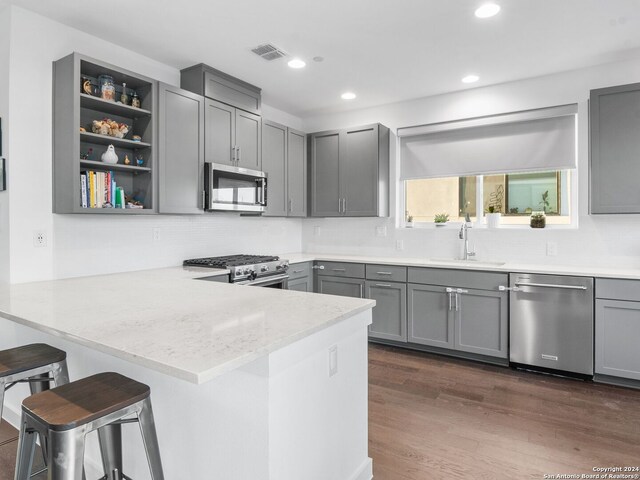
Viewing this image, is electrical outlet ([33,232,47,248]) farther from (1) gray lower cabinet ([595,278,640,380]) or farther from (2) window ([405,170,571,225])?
(1) gray lower cabinet ([595,278,640,380])

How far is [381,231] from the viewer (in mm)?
4492

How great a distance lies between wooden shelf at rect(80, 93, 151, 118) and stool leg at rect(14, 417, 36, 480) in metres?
2.07

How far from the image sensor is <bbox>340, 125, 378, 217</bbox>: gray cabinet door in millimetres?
4188

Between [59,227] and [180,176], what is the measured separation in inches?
36.1

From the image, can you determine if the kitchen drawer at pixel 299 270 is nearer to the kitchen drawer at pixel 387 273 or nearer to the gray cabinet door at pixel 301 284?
the gray cabinet door at pixel 301 284

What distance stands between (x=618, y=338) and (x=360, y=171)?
2.72 meters

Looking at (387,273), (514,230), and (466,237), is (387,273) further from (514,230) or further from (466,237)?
(514,230)

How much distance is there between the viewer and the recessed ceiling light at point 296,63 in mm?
3232

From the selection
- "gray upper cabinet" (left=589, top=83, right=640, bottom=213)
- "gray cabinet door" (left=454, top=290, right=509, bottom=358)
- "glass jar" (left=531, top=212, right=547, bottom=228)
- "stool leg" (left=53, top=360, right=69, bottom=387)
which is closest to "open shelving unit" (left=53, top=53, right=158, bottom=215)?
"stool leg" (left=53, top=360, right=69, bottom=387)

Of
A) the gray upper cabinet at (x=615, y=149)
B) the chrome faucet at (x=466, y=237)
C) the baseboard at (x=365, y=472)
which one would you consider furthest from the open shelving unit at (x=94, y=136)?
the gray upper cabinet at (x=615, y=149)

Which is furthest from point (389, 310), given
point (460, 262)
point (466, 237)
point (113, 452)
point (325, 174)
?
point (113, 452)

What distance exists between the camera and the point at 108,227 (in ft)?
9.70

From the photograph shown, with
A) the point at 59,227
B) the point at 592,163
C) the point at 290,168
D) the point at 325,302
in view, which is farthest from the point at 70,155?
the point at 592,163

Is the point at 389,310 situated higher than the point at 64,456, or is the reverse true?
the point at 64,456
